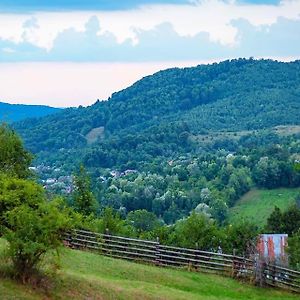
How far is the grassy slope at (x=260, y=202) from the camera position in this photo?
116m

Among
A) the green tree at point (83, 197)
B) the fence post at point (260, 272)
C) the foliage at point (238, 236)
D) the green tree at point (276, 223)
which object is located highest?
the green tree at point (83, 197)

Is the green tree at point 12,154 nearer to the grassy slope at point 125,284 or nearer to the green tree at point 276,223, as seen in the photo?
the grassy slope at point 125,284

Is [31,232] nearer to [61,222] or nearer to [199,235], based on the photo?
[61,222]

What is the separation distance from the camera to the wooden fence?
1219 inches

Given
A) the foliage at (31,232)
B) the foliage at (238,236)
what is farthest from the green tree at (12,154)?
the foliage at (31,232)

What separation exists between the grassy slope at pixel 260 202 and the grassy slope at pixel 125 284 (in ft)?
269

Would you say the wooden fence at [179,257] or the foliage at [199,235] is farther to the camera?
the foliage at [199,235]

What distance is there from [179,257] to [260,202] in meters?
97.0

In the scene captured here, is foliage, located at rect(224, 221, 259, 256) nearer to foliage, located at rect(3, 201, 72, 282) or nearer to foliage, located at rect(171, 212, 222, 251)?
foliage, located at rect(171, 212, 222, 251)

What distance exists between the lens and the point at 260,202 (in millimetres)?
126625

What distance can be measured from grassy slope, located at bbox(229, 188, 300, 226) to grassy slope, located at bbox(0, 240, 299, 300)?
8208 cm

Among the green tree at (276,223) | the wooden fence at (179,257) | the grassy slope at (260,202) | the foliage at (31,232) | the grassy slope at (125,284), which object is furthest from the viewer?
the grassy slope at (260,202)

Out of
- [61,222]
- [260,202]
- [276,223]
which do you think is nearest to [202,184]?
[260,202]

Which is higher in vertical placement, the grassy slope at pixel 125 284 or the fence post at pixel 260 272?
the grassy slope at pixel 125 284
